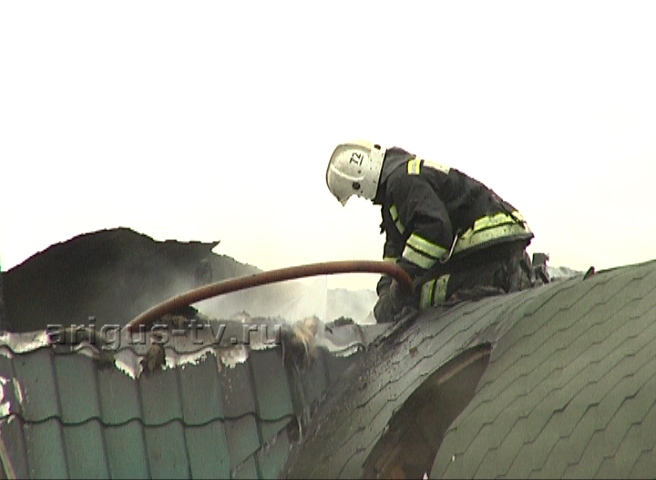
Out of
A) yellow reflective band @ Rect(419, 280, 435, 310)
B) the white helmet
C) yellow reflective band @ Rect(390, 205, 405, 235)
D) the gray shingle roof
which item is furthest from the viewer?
the white helmet

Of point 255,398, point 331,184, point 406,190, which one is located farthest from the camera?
point 331,184

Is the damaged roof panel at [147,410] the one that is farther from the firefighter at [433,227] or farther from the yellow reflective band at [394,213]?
the yellow reflective band at [394,213]

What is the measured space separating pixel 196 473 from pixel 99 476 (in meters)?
0.28

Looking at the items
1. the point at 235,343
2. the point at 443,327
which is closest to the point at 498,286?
the point at 443,327

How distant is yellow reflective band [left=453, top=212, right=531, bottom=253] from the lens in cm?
530

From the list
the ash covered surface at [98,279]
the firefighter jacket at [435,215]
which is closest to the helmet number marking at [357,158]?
the firefighter jacket at [435,215]

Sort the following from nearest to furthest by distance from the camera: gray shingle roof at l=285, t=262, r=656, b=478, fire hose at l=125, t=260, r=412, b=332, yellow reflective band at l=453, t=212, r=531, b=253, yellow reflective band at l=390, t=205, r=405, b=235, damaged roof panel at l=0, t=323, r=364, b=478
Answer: gray shingle roof at l=285, t=262, r=656, b=478, damaged roof panel at l=0, t=323, r=364, b=478, fire hose at l=125, t=260, r=412, b=332, yellow reflective band at l=453, t=212, r=531, b=253, yellow reflective band at l=390, t=205, r=405, b=235

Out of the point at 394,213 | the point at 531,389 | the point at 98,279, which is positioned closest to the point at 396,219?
Result: the point at 394,213

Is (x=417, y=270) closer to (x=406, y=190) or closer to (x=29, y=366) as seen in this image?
(x=406, y=190)

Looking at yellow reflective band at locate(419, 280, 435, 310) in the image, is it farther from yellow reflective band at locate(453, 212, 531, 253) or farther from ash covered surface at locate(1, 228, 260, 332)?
ash covered surface at locate(1, 228, 260, 332)

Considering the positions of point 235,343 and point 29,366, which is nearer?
point 29,366

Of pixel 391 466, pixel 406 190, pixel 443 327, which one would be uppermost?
pixel 406 190

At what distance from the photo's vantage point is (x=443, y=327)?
4359 mm

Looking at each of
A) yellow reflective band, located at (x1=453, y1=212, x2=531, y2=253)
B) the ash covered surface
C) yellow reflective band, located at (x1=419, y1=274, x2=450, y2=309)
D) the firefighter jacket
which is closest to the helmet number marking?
the firefighter jacket
